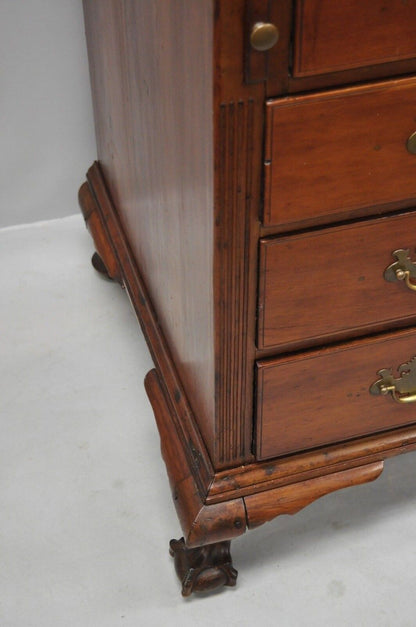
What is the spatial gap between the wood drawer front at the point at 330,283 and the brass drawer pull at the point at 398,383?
8 centimetres

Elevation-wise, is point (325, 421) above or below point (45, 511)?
above

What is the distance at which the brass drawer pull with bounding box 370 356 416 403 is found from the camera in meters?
1.10

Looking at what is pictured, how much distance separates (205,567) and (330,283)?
42 centimetres

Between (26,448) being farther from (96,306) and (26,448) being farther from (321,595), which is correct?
(321,595)

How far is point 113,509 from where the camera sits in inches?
51.1

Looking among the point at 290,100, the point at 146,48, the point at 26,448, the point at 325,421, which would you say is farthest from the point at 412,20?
the point at 26,448

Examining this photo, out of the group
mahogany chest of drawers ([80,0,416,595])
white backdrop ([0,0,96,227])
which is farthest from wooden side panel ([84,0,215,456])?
white backdrop ([0,0,96,227])

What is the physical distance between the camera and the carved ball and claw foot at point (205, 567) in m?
1.17

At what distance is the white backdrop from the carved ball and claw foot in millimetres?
790

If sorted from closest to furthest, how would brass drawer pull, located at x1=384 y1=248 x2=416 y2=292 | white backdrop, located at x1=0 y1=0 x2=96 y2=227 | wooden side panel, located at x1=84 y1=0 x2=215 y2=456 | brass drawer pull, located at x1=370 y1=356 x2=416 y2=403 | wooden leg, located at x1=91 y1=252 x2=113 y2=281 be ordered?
wooden side panel, located at x1=84 y1=0 x2=215 y2=456 < brass drawer pull, located at x1=384 y1=248 x2=416 y2=292 < brass drawer pull, located at x1=370 y1=356 x2=416 y2=403 < white backdrop, located at x1=0 y1=0 x2=96 y2=227 < wooden leg, located at x1=91 y1=252 x2=113 y2=281

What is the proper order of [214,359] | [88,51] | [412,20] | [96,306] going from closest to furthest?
[412,20] < [214,359] < [88,51] < [96,306]

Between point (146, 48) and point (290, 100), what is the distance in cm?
27

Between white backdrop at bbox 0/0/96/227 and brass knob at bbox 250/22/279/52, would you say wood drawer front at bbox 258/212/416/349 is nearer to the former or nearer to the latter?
brass knob at bbox 250/22/279/52

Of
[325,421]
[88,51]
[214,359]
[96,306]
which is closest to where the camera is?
[214,359]
